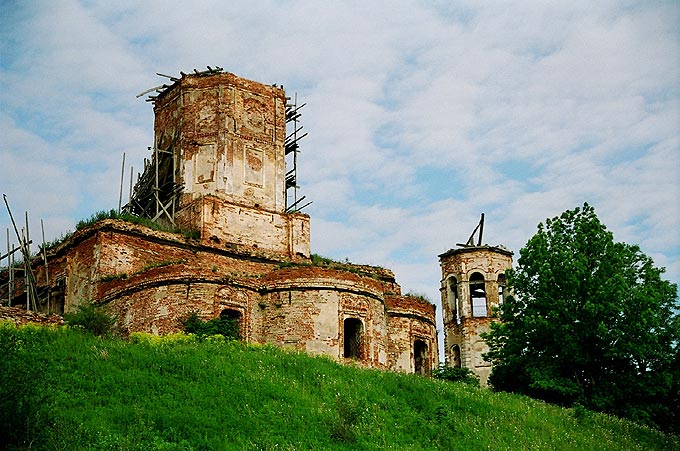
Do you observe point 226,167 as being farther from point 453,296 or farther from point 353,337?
point 453,296

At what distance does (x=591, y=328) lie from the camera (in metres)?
25.5

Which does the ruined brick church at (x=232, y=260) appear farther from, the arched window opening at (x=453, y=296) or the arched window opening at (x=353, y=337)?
the arched window opening at (x=453, y=296)

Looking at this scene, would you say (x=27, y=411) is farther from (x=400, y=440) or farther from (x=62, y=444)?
(x=400, y=440)

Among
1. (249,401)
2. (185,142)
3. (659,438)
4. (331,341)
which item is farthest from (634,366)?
(185,142)

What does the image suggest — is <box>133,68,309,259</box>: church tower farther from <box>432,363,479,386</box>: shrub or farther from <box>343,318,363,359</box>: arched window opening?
<box>432,363,479,386</box>: shrub

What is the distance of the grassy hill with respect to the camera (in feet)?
48.7

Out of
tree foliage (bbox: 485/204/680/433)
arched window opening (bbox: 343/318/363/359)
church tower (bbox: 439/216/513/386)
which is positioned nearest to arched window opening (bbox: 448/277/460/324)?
church tower (bbox: 439/216/513/386)

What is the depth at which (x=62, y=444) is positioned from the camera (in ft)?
46.0

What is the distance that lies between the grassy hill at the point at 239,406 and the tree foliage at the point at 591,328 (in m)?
2.59

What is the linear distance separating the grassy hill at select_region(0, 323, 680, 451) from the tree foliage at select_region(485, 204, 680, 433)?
8.50 ft

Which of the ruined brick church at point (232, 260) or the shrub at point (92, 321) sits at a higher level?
the ruined brick church at point (232, 260)

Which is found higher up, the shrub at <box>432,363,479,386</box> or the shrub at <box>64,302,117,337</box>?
the shrub at <box>64,302,117,337</box>

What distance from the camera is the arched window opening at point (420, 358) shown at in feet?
96.3

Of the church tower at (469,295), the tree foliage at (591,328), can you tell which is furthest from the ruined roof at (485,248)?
the tree foliage at (591,328)
